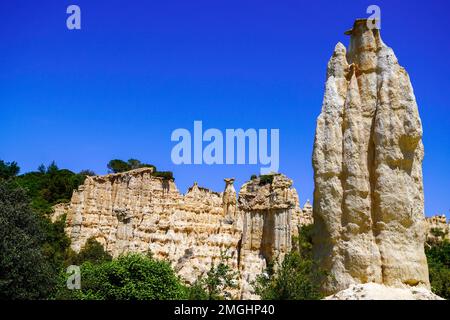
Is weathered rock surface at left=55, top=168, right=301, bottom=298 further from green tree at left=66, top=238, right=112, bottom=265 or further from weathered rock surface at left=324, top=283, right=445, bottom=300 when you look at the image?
weathered rock surface at left=324, top=283, right=445, bottom=300

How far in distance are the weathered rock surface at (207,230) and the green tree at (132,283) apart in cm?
830

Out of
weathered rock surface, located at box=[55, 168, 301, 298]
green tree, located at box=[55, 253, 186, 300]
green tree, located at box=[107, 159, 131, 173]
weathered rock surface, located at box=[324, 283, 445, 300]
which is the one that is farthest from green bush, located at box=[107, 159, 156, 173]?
weathered rock surface, located at box=[324, 283, 445, 300]

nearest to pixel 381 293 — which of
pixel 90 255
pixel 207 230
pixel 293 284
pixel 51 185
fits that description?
pixel 293 284

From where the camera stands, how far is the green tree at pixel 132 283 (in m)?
25.7

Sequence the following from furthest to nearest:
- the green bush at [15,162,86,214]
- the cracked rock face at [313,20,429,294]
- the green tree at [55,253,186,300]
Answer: the green bush at [15,162,86,214] → the green tree at [55,253,186,300] → the cracked rock face at [313,20,429,294]

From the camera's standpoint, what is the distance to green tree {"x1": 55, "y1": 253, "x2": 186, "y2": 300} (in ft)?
84.2

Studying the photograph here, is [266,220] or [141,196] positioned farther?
[141,196]

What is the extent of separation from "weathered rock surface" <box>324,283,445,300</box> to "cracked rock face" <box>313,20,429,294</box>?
17.5 inches

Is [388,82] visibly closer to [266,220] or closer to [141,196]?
[266,220]

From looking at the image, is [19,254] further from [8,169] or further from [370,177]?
[8,169]

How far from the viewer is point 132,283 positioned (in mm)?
25891
